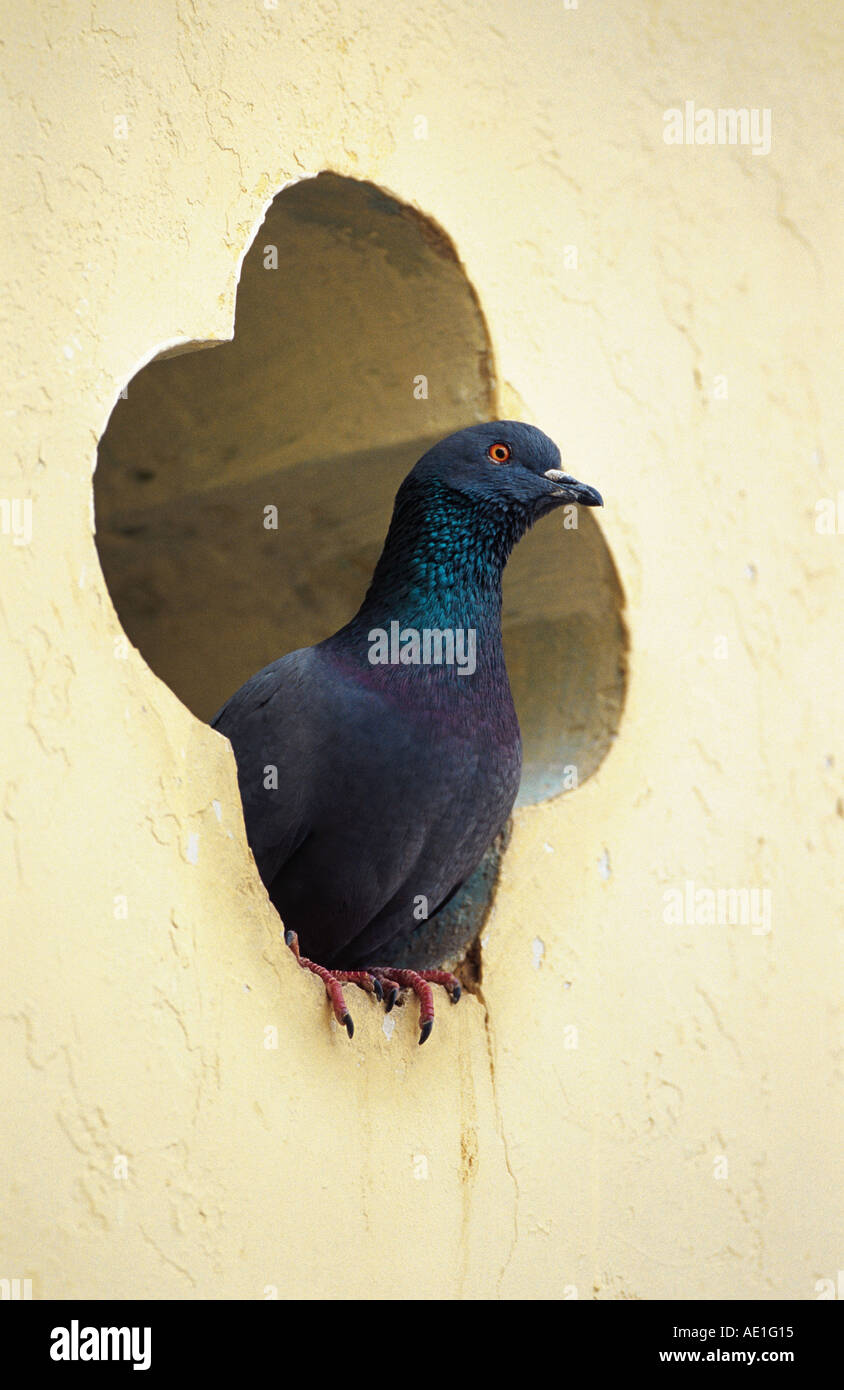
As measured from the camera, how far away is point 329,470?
425cm

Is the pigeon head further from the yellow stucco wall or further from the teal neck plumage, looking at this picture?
the yellow stucco wall

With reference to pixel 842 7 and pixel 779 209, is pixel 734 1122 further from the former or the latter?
pixel 842 7

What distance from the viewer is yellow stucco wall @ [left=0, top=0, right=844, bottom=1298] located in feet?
8.60

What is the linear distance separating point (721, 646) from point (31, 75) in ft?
6.58

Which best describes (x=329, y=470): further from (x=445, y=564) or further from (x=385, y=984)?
(x=385, y=984)

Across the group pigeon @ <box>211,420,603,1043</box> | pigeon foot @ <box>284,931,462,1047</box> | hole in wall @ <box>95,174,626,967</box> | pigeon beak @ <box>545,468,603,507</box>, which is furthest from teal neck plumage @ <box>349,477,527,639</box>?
pigeon foot @ <box>284,931,462,1047</box>

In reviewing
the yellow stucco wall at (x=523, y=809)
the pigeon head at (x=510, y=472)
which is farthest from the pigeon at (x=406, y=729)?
the yellow stucco wall at (x=523, y=809)

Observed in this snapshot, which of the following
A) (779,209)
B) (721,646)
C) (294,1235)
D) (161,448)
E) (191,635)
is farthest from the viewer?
(191,635)

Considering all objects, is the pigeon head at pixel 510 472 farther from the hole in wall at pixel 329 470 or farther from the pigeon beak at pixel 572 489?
the hole in wall at pixel 329 470

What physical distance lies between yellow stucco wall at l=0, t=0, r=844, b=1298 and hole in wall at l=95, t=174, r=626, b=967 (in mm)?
95

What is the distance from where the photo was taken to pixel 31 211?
2.69m

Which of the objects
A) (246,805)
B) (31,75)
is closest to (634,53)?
(31,75)

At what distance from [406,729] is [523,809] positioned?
1.48 ft

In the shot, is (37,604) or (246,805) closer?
(37,604)
